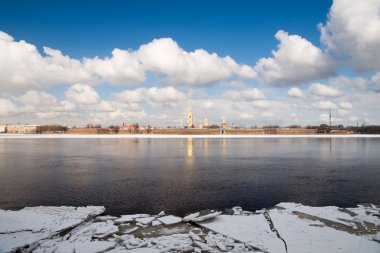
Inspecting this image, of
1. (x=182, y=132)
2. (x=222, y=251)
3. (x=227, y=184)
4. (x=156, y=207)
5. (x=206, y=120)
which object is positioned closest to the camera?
(x=222, y=251)

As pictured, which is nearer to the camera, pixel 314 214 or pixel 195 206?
pixel 314 214

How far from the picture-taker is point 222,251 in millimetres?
7047

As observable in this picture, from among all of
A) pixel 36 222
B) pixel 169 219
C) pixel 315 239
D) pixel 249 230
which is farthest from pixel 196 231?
pixel 36 222

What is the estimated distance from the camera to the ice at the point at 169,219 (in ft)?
28.7

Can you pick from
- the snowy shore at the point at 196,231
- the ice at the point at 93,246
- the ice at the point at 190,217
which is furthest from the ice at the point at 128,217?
the ice at the point at 93,246

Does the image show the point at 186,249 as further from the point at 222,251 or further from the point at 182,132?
the point at 182,132

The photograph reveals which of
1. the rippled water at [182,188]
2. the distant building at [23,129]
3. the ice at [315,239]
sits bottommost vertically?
the ice at [315,239]

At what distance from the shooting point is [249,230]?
829 centimetres

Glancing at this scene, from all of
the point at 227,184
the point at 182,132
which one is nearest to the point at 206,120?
the point at 182,132

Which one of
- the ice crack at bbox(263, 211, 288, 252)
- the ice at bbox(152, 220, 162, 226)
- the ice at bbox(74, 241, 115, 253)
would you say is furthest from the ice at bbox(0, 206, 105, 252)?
the ice crack at bbox(263, 211, 288, 252)

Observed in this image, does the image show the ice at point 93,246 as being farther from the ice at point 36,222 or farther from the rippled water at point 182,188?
the rippled water at point 182,188

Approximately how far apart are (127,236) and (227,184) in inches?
295

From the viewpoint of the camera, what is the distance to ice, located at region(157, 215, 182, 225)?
876 cm

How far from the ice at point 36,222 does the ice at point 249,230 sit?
353 cm
